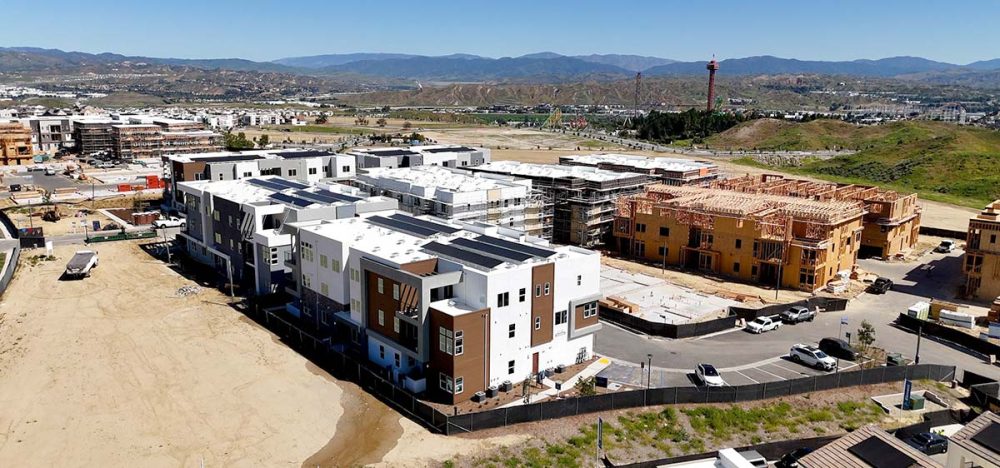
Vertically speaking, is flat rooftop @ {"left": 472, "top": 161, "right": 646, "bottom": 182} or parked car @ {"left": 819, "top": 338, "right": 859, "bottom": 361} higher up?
flat rooftop @ {"left": 472, "top": 161, "right": 646, "bottom": 182}

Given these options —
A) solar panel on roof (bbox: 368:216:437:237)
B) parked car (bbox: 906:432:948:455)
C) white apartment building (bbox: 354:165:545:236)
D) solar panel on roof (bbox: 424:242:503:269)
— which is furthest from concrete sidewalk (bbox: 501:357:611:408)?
white apartment building (bbox: 354:165:545:236)

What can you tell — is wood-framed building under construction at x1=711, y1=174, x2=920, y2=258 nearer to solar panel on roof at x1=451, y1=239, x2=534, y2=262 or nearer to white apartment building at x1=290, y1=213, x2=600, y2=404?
white apartment building at x1=290, y1=213, x2=600, y2=404

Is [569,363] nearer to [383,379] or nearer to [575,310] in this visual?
[575,310]

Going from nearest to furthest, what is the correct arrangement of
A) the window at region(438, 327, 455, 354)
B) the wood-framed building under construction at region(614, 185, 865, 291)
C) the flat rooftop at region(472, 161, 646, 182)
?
1. the window at region(438, 327, 455, 354)
2. the wood-framed building under construction at region(614, 185, 865, 291)
3. the flat rooftop at region(472, 161, 646, 182)

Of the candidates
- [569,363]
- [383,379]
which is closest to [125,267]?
[383,379]

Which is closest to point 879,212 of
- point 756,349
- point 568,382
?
point 756,349

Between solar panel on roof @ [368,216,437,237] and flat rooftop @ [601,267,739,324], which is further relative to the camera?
flat rooftop @ [601,267,739,324]

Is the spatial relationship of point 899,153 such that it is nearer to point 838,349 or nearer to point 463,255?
point 838,349
